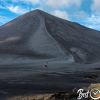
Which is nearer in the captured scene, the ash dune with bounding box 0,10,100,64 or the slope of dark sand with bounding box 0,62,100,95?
the slope of dark sand with bounding box 0,62,100,95

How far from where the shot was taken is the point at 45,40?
1441 centimetres

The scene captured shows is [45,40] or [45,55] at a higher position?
[45,40]

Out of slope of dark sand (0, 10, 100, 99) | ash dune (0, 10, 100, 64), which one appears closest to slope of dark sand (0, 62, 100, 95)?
slope of dark sand (0, 10, 100, 99)

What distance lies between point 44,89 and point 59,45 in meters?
6.17

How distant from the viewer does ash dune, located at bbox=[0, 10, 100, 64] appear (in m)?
13.0

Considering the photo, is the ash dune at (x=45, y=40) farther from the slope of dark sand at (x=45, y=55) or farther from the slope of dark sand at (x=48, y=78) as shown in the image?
the slope of dark sand at (x=48, y=78)

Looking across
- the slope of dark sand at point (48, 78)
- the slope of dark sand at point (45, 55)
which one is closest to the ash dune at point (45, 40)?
the slope of dark sand at point (45, 55)

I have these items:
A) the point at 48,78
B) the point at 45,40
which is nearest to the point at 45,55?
the point at 45,40

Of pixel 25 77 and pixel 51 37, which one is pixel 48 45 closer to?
pixel 51 37

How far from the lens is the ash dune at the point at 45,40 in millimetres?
13023

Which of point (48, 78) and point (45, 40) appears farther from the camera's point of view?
point (45, 40)

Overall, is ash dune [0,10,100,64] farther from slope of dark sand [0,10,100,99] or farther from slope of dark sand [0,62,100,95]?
slope of dark sand [0,62,100,95]

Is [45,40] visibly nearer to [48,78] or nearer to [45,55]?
[45,55]

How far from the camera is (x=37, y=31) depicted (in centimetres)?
1509
